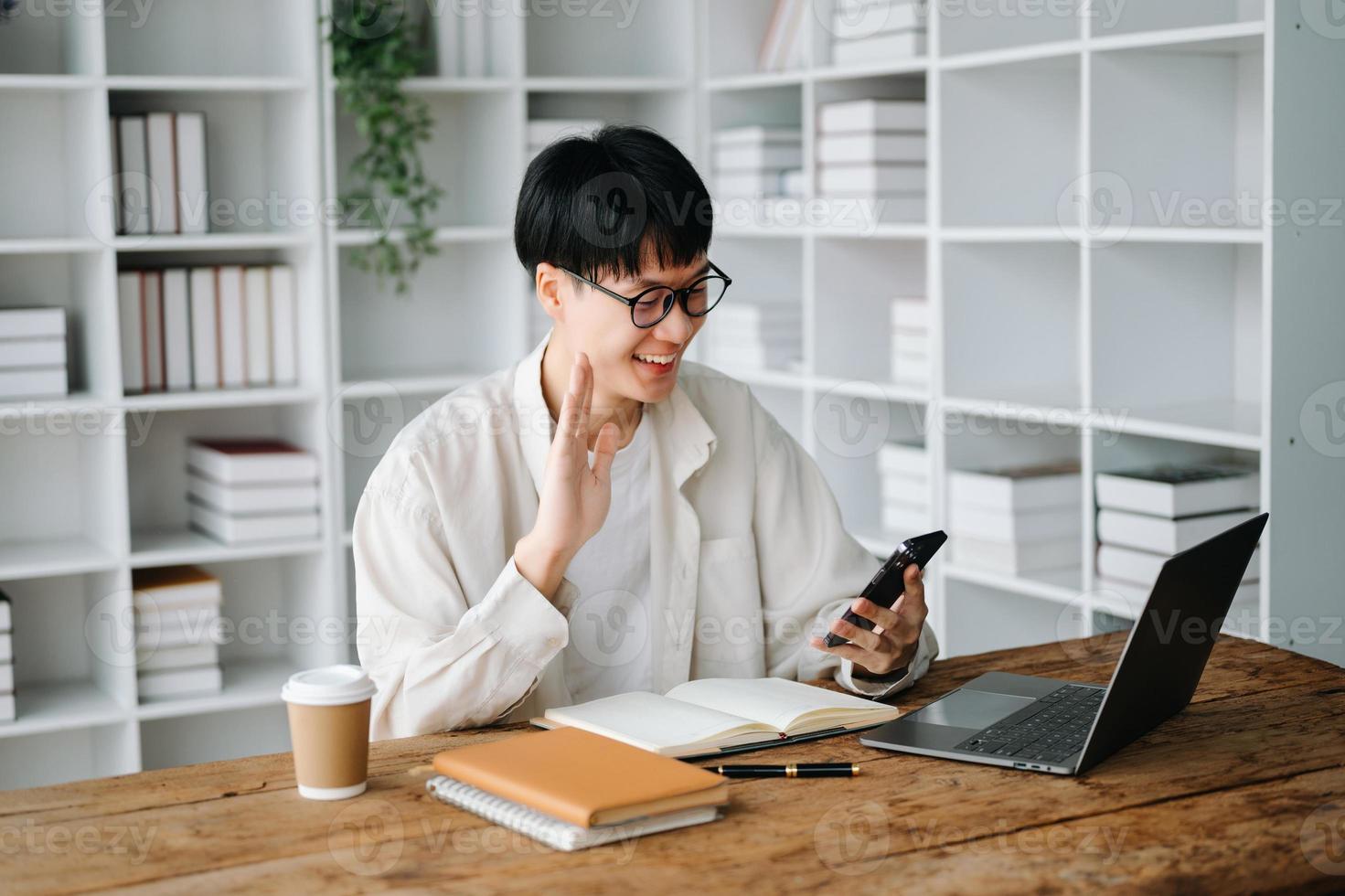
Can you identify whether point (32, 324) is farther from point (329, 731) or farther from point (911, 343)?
point (329, 731)

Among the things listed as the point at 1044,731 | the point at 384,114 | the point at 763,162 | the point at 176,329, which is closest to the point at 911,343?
the point at 763,162

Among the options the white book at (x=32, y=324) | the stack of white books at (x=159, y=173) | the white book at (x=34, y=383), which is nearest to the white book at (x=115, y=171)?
the stack of white books at (x=159, y=173)

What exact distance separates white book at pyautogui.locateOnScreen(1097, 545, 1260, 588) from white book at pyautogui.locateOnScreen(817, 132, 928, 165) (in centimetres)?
104

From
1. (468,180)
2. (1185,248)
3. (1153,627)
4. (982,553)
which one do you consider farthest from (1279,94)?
(468,180)

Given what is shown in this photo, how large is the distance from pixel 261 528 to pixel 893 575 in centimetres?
211

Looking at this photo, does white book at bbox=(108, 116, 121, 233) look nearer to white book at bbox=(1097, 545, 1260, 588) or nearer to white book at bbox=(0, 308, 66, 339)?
white book at bbox=(0, 308, 66, 339)

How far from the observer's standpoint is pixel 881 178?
134 inches

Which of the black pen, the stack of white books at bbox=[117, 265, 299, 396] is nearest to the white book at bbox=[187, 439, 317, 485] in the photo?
the stack of white books at bbox=[117, 265, 299, 396]

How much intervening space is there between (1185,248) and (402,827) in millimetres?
2237

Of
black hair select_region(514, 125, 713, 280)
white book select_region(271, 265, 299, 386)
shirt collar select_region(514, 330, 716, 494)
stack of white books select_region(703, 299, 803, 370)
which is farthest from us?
stack of white books select_region(703, 299, 803, 370)

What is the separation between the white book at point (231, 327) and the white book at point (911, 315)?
153 cm

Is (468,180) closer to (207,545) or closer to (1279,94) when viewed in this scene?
(207,545)

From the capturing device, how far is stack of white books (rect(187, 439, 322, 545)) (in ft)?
11.2

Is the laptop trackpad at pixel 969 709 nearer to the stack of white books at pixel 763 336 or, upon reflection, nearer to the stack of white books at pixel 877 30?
the stack of white books at pixel 877 30
